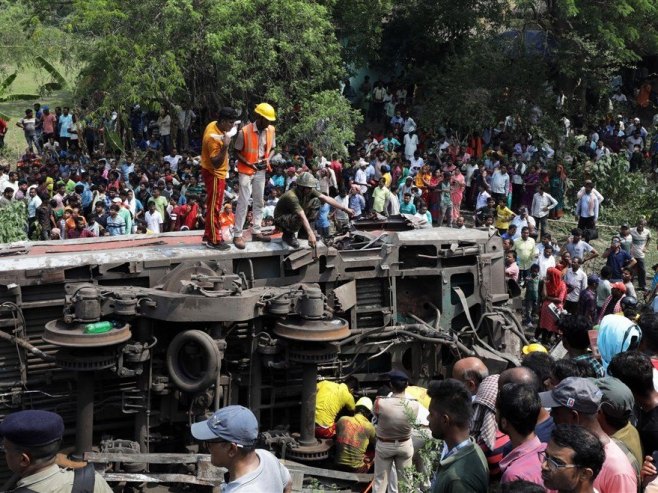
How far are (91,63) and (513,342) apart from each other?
537 inches

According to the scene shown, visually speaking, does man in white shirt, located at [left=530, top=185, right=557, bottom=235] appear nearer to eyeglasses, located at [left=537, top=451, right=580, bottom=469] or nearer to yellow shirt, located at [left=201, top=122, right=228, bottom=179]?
yellow shirt, located at [left=201, top=122, right=228, bottom=179]

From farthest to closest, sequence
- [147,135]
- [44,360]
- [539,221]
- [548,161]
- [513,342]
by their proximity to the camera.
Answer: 1. [147,135]
2. [548,161]
3. [539,221]
4. [513,342]
5. [44,360]

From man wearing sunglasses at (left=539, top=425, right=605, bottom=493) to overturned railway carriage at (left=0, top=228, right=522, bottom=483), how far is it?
226 inches

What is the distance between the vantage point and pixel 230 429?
5.44 meters

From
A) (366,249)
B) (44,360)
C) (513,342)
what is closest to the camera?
(44,360)

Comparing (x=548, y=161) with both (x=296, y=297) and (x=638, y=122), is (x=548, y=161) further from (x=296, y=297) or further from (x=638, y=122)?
(x=296, y=297)

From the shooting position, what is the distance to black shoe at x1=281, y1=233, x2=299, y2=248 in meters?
12.0

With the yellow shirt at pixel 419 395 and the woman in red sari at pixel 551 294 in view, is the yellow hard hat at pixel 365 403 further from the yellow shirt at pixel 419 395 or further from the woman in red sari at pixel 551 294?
the woman in red sari at pixel 551 294

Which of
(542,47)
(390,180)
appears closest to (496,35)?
(542,47)

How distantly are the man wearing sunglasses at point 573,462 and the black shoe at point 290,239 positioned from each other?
6963mm

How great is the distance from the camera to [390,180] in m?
20.8

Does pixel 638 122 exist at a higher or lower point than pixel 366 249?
higher

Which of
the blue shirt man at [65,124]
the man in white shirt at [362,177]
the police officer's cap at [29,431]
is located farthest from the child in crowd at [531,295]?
the blue shirt man at [65,124]

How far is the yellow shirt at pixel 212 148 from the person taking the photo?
11.4 metres
